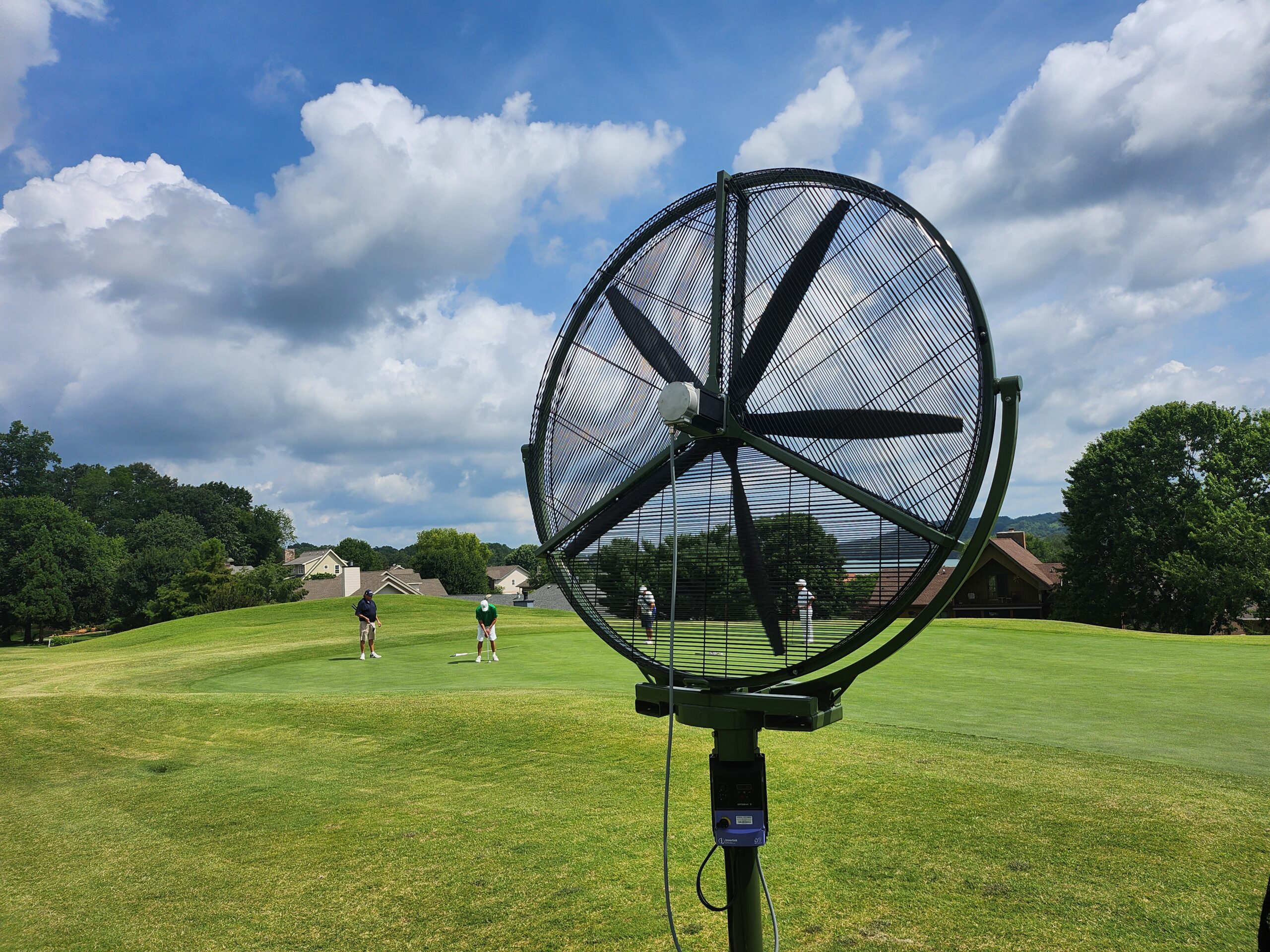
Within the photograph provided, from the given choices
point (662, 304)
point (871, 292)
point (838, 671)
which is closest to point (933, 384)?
point (871, 292)

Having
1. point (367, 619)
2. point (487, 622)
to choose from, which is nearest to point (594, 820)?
point (487, 622)

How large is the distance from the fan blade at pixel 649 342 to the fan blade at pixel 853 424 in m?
0.48

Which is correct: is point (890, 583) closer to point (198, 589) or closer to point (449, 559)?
point (198, 589)

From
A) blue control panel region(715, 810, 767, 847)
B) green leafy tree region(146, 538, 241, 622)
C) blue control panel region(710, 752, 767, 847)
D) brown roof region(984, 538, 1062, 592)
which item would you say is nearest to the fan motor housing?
blue control panel region(710, 752, 767, 847)

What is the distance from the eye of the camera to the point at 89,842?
21.5 feet

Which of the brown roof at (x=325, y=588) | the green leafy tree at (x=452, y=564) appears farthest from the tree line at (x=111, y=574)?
the green leafy tree at (x=452, y=564)

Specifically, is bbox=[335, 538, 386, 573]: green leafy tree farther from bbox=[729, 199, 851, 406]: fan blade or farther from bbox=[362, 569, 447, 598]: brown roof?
bbox=[729, 199, 851, 406]: fan blade

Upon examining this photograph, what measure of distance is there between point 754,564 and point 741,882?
4.27ft

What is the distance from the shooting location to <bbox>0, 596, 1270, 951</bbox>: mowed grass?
15.0 ft

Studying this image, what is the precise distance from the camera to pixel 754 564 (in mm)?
3150

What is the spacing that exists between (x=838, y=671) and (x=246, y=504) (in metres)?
118

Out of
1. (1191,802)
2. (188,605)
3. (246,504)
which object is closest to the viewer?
(1191,802)

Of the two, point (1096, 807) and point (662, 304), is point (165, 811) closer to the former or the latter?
point (662, 304)

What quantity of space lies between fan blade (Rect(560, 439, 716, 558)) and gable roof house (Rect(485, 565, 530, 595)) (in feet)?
419
